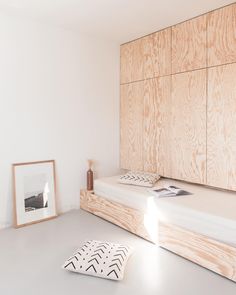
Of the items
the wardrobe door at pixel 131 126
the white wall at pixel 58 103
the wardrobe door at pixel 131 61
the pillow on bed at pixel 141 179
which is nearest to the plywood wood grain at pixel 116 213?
the white wall at pixel 58 103

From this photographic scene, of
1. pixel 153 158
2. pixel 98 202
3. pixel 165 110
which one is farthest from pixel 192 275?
pixel 165 110

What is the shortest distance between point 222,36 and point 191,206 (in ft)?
4.86

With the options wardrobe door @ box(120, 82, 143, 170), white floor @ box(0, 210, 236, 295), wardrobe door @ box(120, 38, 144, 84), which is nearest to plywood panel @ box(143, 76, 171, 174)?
wardrobe door @ box(120, 82, 143, 170)

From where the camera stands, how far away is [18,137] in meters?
2.39

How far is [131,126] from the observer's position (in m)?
3.13

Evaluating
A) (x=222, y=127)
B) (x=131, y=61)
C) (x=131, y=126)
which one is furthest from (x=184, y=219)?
(x=131, y=61)

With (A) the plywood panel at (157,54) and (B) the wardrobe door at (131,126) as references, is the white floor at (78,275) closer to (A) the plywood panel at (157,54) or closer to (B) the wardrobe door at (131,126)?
(B) the wardrobe door at (131,126)

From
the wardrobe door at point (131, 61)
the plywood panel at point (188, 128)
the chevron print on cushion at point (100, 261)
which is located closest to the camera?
the chevron print on cushion at point (100, 261)

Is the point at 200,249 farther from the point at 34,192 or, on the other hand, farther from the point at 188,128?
the point at 34,192

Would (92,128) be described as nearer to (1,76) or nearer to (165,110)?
(165,110)

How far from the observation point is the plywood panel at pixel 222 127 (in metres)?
2.21

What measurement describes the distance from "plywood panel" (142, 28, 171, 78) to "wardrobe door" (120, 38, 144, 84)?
0.08 m

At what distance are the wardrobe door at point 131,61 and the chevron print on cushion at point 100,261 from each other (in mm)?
1962

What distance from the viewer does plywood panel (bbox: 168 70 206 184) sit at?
95.5 inches
